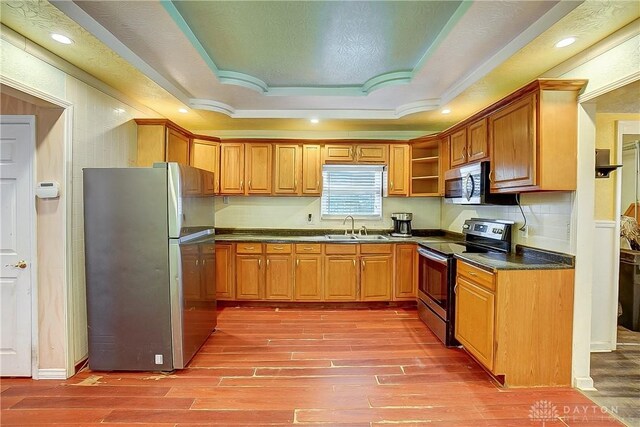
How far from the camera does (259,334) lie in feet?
10.4

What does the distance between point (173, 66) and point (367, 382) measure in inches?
124

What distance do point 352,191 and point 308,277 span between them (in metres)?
1.46

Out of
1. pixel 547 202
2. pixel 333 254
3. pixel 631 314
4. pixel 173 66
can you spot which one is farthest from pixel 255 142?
pixel 631 314

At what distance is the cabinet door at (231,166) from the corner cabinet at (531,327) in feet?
10.8

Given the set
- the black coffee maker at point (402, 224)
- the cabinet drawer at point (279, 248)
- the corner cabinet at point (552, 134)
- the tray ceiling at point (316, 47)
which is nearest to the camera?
the tray ceiling at point (316, 47)

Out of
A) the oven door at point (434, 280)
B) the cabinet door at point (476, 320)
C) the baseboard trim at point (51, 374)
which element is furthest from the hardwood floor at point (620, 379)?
the baseboard trim at point (51, 374)

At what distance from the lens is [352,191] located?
4.42 meters

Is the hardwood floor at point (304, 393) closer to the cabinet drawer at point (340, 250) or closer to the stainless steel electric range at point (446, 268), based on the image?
the stainless steel electric range at point (446, 268)

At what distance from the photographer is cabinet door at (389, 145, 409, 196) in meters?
4.16

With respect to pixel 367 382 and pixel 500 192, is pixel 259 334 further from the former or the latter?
pixel 500 192

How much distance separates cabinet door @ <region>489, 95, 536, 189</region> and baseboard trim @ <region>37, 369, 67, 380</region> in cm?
394

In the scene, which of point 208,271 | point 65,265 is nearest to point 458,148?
point 208,271

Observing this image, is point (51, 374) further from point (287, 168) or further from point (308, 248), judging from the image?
point (287, 168)

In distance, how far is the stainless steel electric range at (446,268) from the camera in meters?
2.85
